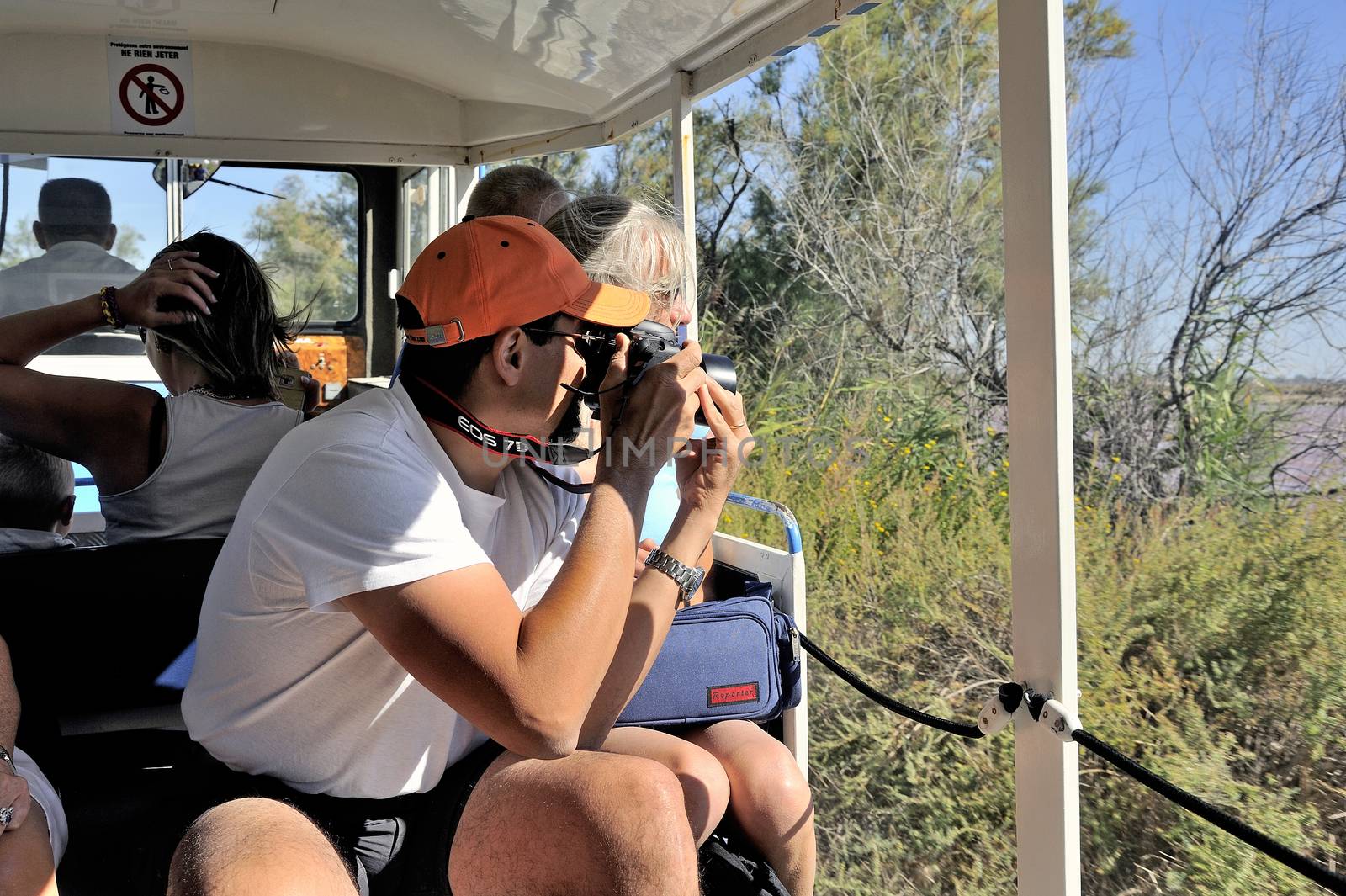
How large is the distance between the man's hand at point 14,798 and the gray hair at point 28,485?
1.28 meters

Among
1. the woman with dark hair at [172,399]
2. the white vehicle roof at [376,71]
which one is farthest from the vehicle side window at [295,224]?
the woman with dark hair at [172,399]

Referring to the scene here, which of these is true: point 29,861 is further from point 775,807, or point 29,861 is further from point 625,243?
point 625,243

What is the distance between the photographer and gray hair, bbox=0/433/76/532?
2615mm

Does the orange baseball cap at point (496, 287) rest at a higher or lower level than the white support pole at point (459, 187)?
lower

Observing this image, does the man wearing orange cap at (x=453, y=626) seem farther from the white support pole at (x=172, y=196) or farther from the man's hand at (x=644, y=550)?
the white support pole at (x=172, y=196)

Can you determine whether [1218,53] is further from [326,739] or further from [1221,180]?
[326,739]

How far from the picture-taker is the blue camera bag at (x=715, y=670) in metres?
2.04

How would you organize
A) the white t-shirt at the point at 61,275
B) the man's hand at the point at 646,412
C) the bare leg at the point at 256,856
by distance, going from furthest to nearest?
the white t-shirt at the point at 61,275
the man's hand at the point at 646,412
the bare leg at the point at 256,856

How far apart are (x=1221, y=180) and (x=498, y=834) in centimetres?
509

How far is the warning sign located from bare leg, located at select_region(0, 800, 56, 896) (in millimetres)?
2889

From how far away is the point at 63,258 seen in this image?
170 inches

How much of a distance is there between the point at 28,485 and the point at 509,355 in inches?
67.3

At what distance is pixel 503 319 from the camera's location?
1599mm

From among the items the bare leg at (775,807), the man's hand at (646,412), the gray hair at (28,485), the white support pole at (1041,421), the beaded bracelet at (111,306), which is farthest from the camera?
the gray hair at (28,485)
